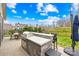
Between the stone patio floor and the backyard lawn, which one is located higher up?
the backyard lawn

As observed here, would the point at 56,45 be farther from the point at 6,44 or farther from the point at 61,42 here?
the point at 6,44

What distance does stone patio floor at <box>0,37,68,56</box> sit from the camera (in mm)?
2120

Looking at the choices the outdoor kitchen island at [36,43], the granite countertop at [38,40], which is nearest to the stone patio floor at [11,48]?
the outdoor kitchen island at [36,43]

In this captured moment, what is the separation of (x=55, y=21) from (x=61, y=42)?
0.84ft

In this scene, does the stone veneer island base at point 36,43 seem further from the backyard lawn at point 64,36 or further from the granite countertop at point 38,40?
the backyard lawn at point 64,36

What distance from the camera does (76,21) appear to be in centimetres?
209

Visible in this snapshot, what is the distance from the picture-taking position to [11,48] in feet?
7.03

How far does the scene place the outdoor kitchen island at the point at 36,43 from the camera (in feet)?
6.78

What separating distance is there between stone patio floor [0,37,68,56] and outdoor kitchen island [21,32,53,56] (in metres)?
0.05

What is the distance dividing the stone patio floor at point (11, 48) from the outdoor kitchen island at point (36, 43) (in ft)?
0.17

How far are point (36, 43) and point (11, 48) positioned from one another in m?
0.31

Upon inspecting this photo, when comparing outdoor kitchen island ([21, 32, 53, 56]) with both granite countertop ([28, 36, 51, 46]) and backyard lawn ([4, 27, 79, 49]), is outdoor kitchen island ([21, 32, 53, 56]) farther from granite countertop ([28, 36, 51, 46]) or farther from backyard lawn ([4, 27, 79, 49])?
backyard lawn ([4, 27, 79, 49])

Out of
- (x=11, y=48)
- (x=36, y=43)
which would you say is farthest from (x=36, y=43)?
(x=11, y=48)

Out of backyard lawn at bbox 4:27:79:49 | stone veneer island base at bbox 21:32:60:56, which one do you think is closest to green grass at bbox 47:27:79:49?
backyard lawn at bbox 4:27:79:49
